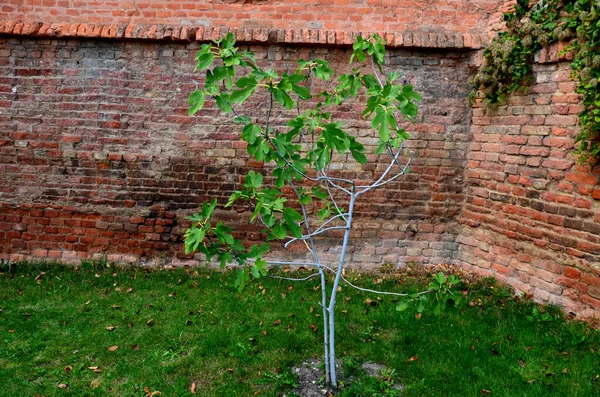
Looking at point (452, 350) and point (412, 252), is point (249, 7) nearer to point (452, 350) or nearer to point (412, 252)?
point (412, 252)

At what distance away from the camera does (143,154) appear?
210 inches

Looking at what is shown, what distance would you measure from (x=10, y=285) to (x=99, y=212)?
1249 mm

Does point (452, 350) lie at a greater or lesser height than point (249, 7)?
lesser

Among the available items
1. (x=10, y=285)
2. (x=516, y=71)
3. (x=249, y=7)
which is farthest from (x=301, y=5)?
(x=10, y=285)

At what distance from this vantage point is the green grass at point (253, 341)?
3.18 metres

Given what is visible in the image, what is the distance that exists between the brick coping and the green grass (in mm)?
2801

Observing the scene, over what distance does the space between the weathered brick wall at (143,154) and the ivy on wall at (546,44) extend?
45 cm

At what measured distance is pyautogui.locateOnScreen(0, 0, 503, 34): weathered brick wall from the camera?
516 centimetres

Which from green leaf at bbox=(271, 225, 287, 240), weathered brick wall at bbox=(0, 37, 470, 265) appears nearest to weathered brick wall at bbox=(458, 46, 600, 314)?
weathered brick wall at bbox=(0, 37, 470, 265)

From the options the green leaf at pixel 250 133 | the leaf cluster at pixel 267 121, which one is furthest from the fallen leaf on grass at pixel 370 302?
the green leaf at pixel 250 133

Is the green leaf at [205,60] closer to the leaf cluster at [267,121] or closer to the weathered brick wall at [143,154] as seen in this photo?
the leaf cluster at [267,121]

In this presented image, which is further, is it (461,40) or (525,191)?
(461,40)

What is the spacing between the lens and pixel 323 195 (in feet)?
10.3

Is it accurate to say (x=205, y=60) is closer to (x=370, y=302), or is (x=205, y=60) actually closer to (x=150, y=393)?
(x=150, y=393)
